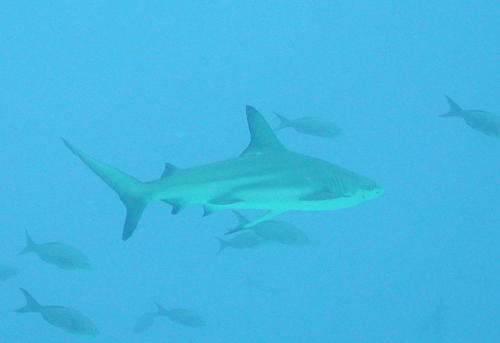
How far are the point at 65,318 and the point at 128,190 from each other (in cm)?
377

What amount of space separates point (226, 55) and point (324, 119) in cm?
6449

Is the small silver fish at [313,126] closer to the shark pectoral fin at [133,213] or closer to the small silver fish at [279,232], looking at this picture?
the small silver fish at [279,232]

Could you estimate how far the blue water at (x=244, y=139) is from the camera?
2956 cm

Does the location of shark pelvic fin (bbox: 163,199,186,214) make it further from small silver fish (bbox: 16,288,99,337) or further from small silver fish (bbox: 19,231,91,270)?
small silver fish (bbox: 19,231,91,270)

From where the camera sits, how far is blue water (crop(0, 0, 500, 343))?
29.6m

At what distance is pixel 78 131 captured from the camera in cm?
6938

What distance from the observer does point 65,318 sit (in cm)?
719

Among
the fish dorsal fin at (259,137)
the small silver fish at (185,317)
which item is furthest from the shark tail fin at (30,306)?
the fish dorsal fin at (259,137)

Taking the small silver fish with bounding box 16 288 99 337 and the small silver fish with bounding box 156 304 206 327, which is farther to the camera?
the small silver fish with bounding box 156 304 206 327

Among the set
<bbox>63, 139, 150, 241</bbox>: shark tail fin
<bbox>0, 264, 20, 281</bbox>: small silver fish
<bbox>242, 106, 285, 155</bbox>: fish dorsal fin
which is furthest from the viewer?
<bbox>0, 264, 20, 281</bbox>: small silver fish

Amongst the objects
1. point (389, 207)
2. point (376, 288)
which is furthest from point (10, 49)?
point (376, 288)

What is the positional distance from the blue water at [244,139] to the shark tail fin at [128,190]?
18.4 ft

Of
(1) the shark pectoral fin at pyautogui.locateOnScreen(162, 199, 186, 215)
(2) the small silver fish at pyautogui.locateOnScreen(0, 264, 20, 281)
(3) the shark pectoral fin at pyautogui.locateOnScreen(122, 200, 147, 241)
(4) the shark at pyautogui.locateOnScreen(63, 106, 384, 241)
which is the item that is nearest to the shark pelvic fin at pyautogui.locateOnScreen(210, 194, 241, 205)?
(4) the shark at pyautogui.locateOnScreen(63, 106, 384, 241)

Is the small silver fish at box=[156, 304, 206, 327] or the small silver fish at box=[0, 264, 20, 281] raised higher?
the small silver fish at box=[0, 264, 20, 281]
